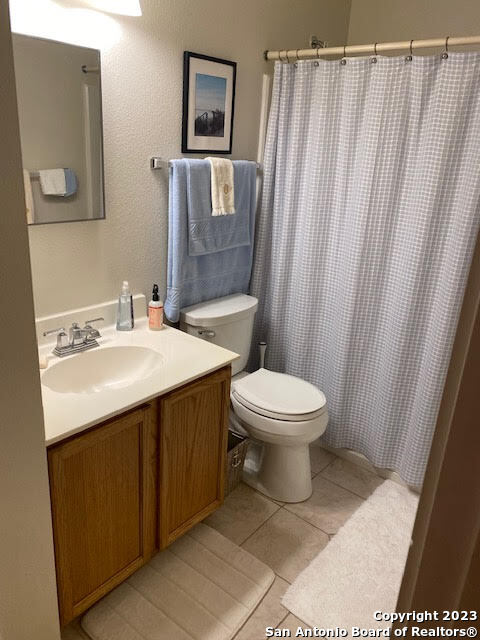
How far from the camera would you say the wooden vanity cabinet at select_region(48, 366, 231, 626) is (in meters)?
1.47

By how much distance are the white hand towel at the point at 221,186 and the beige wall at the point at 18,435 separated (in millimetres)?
1234

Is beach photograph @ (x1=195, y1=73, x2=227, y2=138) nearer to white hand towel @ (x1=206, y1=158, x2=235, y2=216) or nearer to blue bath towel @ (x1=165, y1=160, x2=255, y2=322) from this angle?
white hand towel @ (x1=206, y1=158, x2=235, y2=216)

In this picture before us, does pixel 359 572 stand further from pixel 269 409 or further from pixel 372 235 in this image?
pixel 372 235

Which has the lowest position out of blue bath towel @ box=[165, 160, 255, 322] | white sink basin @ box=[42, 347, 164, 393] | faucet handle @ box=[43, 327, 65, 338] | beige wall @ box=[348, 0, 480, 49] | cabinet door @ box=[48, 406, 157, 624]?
cabinet door @ box=[48, 406, 157, 624]

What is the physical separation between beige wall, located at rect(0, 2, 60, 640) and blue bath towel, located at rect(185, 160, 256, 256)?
1138 mm

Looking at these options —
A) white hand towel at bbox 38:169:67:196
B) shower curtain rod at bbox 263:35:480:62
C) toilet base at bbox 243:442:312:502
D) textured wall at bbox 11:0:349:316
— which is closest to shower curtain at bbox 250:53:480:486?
shower curtain rod at bbox 263:35:480:62

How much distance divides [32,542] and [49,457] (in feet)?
0.71

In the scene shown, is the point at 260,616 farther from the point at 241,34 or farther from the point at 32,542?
the point at 241,34

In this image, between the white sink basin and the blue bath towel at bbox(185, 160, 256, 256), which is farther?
the blue bath towel at bbox(185, 160, 256, 256)

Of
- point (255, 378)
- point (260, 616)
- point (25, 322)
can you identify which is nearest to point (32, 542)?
point (25, 322)

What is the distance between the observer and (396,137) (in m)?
2.11

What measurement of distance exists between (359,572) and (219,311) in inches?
47.9

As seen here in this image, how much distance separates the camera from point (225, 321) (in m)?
2.29

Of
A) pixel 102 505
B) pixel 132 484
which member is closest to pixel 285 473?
pixel 132 484
